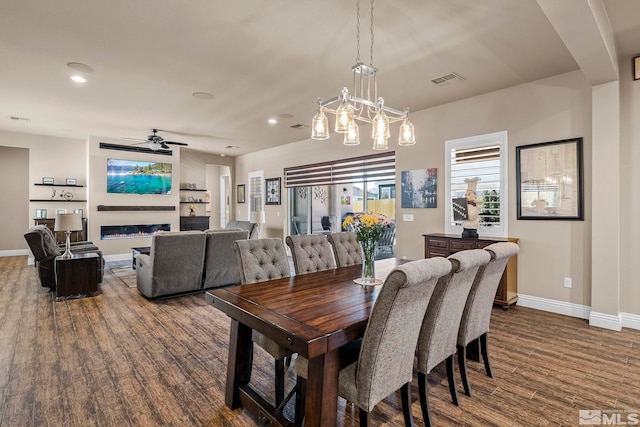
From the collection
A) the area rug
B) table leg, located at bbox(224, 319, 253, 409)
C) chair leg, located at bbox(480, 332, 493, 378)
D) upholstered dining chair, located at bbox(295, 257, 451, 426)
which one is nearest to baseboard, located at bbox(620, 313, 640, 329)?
chair leg, located at bbox(480, 332, 493, 378)

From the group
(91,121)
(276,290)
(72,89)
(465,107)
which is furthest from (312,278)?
(91,121)

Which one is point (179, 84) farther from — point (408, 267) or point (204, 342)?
point (408, 267)

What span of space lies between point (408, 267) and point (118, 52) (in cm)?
366

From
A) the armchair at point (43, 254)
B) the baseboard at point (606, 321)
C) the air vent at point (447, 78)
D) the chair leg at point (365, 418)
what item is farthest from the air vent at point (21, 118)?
the baseboard at point (606, 321)

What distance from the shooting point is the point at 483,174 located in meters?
4.48

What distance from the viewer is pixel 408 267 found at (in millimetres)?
1409

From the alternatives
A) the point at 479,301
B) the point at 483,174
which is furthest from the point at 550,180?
the point at 479,301

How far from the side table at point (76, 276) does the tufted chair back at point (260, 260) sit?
3322mm

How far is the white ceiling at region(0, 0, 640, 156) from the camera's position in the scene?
2.59 metres

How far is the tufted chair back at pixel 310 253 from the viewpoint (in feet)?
9.61

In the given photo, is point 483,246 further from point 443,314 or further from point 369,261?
point 443,314

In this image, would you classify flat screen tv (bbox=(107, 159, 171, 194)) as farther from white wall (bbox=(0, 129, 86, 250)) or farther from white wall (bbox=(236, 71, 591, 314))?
white wall (bbox=(236, 71, 591, 314))

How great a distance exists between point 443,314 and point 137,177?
821 centimetres

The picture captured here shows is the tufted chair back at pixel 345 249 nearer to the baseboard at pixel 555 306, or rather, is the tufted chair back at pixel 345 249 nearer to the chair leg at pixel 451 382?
the chair leg at pixel 451 382
